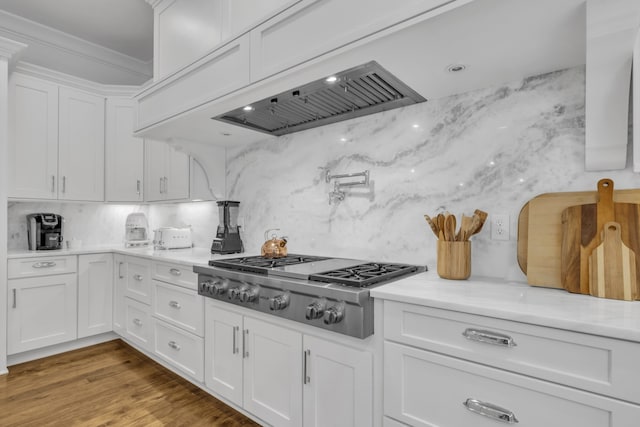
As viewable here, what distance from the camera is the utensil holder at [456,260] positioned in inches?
58.2

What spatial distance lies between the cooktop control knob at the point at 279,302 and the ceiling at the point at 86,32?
301cm

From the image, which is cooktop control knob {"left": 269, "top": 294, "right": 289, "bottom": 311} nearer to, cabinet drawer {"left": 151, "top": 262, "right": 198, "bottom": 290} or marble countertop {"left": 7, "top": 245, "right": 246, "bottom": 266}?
marble countertop {"left": 7, "top": 245, "right": 246, "bottom": 266}

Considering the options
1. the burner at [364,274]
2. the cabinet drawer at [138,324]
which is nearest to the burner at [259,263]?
the burner at [364,274]

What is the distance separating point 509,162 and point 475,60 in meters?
0.49

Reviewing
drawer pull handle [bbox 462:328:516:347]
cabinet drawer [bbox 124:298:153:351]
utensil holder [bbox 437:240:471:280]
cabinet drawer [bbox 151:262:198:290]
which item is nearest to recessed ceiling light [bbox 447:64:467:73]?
utensil holder [bbox 437:240:471:280]

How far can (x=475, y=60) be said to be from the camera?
4.52ft

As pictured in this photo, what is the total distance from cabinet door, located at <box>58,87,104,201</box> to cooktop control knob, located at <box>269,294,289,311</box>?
2.73 m

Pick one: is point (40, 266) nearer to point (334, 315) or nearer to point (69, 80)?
point (69, 80)

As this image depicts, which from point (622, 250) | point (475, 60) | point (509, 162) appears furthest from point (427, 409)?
point (475, 60)

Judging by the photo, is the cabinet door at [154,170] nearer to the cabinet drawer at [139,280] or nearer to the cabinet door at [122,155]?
the cabinet door at [122,155]

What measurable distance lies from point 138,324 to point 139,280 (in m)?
0.37

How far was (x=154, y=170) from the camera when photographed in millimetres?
3418

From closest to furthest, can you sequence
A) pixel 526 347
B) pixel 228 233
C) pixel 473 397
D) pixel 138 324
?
pixel 526 347 < pixel 473 397 < pixel 228 233 < pixel 138 324

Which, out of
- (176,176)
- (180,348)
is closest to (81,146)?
(176,176)
